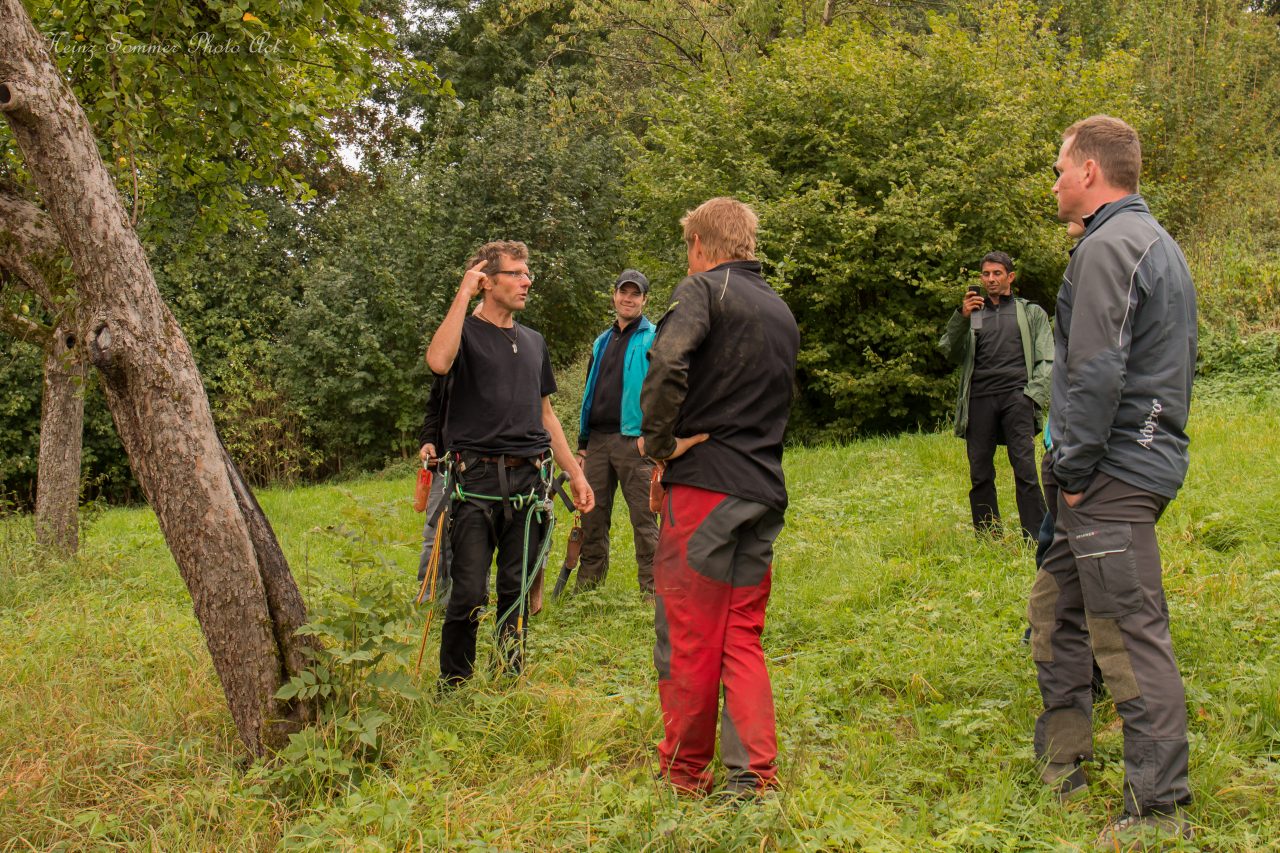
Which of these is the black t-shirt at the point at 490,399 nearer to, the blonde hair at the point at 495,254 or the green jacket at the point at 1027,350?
the blonde hair at the point at 495,254

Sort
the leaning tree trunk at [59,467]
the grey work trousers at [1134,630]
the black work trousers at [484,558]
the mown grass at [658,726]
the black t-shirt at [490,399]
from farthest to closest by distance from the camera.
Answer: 1. the leaning tree trunk at [59,467]
2. the black t-shirt at [490,399]
3. the black work trousers at [484,558]
4. the mown grass at [658,726]
5. the grey work trousers at [1134,630]

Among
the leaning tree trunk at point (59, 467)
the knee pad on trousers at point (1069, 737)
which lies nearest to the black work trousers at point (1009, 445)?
the knee pad on trousers at point (1069, 737)

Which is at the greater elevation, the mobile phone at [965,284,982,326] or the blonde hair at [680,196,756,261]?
the blonde hair at [680,196,756,261]

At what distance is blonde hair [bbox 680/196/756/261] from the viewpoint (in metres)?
3.76

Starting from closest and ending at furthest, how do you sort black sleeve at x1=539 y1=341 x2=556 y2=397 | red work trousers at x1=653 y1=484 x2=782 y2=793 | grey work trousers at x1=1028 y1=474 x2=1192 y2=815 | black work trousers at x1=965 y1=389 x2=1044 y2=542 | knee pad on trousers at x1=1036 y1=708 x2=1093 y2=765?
grey work trousers at x1=1028 y1=474 x2=1192 y2=815 < red work trousers at x1=653 y1=484 x2=782 y2=793 < knee pad on trousers at x1=1036 y1=708 x2=1093 y2=765 < black sleeve at x1=539 y1=341 x2=556 y2=397 < black work trousers at x1=965 y1=389 x2=1044 y2=542

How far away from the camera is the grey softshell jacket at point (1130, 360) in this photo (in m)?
3.31

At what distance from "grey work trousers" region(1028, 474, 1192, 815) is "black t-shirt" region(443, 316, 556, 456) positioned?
2.48m

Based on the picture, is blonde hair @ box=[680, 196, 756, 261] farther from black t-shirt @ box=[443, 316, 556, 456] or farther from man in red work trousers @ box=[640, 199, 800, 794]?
black t-shirt @ box=[443, 316, 556, 456]

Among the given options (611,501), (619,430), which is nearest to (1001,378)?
(619,430)

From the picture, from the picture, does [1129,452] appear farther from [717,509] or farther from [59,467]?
[59,467]

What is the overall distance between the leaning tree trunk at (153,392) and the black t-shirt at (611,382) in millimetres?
3187

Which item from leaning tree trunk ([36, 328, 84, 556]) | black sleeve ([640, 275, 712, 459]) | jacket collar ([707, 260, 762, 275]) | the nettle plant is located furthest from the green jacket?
leaning tree trunk ([36, 328, 84, 556])

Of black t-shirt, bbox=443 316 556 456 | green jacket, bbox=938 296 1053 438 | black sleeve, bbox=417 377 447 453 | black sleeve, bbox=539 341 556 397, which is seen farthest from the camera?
green jacket, bbox=938 296 1053 438

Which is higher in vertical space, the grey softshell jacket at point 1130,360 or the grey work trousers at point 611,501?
the grey softshell jacket at point 1130,360
